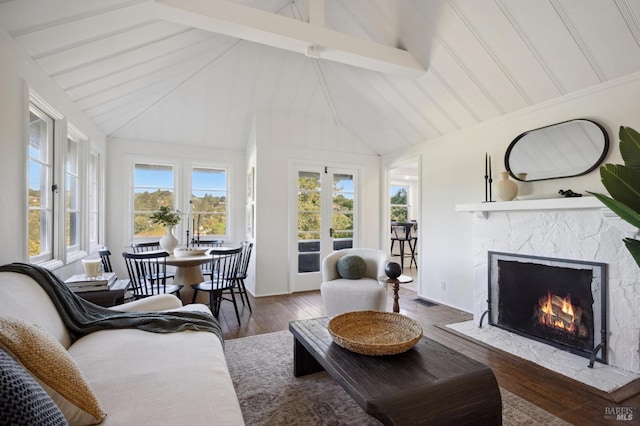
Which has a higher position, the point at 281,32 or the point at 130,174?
the point at 281,32

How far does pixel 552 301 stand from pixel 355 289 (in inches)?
70.8

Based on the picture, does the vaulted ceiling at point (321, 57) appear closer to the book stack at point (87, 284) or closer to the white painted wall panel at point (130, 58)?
the white painted wall panel at point (130, 58)

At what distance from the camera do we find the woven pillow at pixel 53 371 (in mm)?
982

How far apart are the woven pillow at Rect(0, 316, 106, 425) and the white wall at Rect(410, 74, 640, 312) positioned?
3646 mm

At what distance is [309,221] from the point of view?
4.98 m

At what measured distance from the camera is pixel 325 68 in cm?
426

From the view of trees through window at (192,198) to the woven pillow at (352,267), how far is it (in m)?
2.31

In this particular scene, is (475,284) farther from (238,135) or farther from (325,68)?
(238,135)

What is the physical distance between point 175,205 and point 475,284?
4.45 metres

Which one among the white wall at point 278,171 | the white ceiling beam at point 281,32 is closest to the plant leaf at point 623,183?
the white ceiling beam at point 281,32

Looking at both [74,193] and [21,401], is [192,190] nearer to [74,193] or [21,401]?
[74,193]

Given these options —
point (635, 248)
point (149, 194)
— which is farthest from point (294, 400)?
point (149, 194)

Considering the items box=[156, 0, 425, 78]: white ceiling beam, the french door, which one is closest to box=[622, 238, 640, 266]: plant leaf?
box=[156, 0, 425, 78]: white ceiling beam

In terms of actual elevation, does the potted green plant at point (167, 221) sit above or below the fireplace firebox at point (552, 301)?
above
